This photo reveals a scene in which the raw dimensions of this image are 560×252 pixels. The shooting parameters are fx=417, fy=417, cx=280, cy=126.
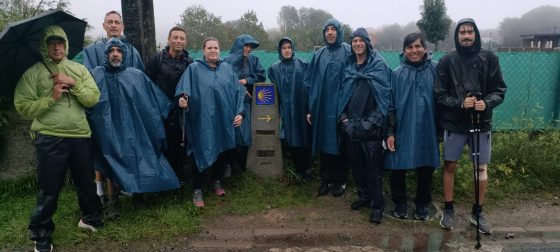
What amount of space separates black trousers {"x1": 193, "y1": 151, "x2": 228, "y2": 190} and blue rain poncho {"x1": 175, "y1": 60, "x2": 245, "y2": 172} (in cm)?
15

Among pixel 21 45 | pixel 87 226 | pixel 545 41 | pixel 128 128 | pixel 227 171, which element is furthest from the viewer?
pixel 545 41

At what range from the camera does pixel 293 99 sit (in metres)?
5.08

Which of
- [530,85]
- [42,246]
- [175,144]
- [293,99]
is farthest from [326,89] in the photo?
[530,85]

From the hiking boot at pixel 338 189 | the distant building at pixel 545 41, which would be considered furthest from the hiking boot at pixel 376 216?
the distant building at pixel 545 41

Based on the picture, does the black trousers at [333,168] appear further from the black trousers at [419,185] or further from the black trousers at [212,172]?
the black trousers at [212,172]

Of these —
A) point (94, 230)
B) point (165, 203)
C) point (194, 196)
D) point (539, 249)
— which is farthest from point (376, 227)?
point (94, 230)

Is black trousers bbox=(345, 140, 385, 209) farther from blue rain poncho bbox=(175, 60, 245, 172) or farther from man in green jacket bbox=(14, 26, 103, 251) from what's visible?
man in green jacket bbox=(14, 26, 103, 251)

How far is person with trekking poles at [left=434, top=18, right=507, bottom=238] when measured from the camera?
3.76m

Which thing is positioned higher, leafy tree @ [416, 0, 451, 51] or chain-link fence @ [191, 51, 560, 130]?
leafy tree @ [416, 0, 451, 51]

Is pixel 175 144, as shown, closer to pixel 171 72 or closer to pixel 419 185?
pixel 171 72

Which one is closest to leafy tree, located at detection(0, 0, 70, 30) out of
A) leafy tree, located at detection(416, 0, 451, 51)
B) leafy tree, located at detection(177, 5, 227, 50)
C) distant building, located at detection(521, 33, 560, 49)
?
leafy tree, located at detection(416, 0, 451, 51)

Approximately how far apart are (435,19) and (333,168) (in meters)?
14.4

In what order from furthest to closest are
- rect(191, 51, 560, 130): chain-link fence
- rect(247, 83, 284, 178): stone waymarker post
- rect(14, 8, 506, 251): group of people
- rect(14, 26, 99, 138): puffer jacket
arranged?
1. rect(191, 51, 560, 130): chain-link fence
2. rect(247, 83, 284, 178): stone waymarker post
3. rect(14, 8, 506, 251): group of people
4. rect(14, 26, 99, 138): puffer jacket

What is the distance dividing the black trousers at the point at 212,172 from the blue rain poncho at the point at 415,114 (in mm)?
1975
